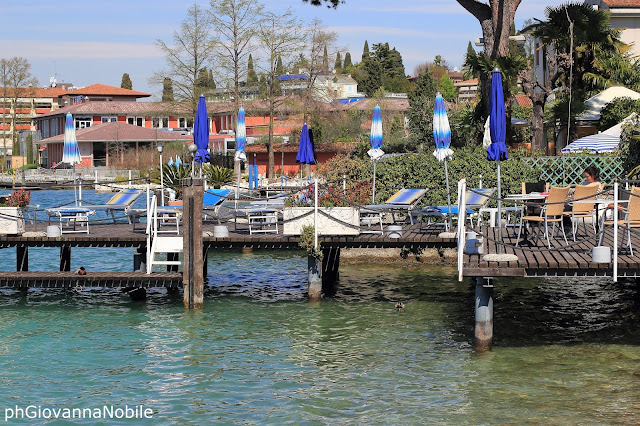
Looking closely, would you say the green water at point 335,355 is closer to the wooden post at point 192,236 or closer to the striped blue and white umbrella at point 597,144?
the wooden post at point 192,236

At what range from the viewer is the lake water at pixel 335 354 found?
37.3 ft

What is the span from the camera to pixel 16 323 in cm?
1638

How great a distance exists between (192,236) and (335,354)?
4003 mm

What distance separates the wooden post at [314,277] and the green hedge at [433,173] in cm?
657

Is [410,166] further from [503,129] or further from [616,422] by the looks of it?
[616,422]

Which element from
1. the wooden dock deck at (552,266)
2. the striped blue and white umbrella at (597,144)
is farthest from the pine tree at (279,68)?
the wooden dock deck at (552,266)

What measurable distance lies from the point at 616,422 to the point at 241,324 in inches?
300

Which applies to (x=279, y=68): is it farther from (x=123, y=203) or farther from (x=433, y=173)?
(x=123, y=203)

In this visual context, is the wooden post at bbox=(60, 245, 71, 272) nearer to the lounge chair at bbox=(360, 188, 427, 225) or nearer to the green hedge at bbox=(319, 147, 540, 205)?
the lounge chair at bbox=(360, 188, 427, 225)

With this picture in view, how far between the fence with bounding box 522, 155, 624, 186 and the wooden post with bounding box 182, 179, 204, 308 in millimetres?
10303

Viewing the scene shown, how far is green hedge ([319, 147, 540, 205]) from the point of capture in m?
22.8

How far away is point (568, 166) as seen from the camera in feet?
76.3

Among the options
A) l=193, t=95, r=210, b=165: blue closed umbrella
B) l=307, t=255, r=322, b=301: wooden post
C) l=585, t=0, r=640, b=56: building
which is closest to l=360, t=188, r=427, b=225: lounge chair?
l=307, t=255, r=322, b=301: wooden post

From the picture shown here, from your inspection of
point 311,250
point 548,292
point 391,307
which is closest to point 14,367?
point 311,250
